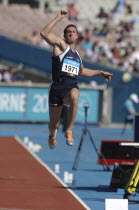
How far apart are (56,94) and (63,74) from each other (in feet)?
1.44

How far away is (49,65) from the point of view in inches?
1264

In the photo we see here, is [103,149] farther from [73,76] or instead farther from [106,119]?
[106,119]

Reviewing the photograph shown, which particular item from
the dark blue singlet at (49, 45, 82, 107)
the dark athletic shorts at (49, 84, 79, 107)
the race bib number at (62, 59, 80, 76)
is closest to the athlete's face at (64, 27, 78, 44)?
the dark blue singlet at (49, 45, 82, 107)

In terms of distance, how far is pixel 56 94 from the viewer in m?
12.6

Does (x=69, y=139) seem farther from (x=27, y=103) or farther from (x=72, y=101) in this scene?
(x=27, y=103)

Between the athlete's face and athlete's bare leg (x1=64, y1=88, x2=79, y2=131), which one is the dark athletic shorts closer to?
athlete's bare leg (x1=64, y1=88, x2=79, y2=131)

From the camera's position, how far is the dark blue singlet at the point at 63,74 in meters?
12.2

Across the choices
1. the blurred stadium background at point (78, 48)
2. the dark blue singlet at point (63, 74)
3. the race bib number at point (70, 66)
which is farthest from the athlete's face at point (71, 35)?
the blurred stadium background at point (78, 48)

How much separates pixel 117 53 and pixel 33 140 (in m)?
10.5

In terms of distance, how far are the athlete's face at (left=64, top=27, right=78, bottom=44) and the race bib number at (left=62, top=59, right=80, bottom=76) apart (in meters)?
0.31

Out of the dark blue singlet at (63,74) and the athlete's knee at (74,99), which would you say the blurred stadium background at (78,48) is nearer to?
the dark blue singlet at (63,74)

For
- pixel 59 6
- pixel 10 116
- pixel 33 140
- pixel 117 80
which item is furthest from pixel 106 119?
pixel 59 6

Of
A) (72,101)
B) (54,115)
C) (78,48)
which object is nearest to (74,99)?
(72,101)

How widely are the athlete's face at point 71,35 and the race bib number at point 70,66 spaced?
1.00 feet
